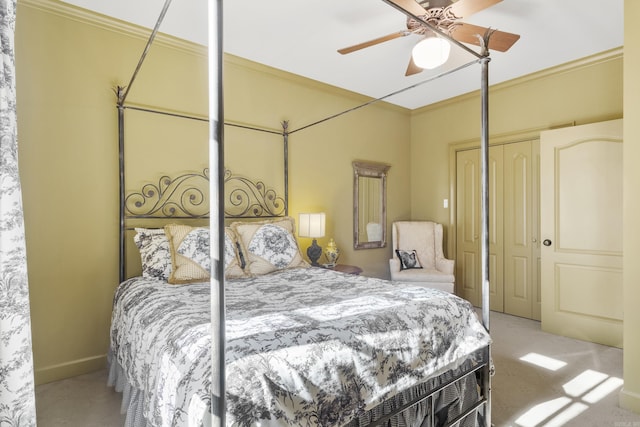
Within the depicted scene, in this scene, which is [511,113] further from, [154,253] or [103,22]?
[103,22]

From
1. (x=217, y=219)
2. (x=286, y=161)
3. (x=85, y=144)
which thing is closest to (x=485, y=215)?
(x=217, y=219)

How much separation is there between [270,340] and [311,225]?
2268 millimetres

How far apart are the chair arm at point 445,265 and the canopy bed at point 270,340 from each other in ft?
6.94

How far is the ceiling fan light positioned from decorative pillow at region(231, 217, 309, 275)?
167cm

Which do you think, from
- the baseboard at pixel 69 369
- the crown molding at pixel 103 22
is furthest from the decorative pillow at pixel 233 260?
the crown molding at pixel 103 22

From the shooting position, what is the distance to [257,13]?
262 cm

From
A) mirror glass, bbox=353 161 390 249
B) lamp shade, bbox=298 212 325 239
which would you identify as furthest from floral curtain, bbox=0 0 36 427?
mirror glass, bbox=353 161 390 249

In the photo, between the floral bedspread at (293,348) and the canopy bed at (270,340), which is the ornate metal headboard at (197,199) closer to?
the canopy bed at (270,340)

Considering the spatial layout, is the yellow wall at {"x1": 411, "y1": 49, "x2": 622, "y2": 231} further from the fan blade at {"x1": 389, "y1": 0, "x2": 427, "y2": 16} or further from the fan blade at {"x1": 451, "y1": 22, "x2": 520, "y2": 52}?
the fan blade at {"x1": 389, "y1": 0, "x2": 427, "y2": 16}

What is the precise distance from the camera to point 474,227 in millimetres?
4426

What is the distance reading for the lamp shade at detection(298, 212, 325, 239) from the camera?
11.5ft

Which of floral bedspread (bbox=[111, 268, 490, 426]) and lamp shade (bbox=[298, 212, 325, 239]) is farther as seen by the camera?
lamp shade (bbox=[298, 212, 325, 239])

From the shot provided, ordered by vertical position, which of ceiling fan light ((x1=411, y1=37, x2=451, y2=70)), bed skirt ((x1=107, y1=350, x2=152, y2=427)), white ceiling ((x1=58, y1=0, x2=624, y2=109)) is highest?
white ceiling ((x1=58, y1=0, x2=624, y2=109))

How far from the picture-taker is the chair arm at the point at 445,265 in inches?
163
